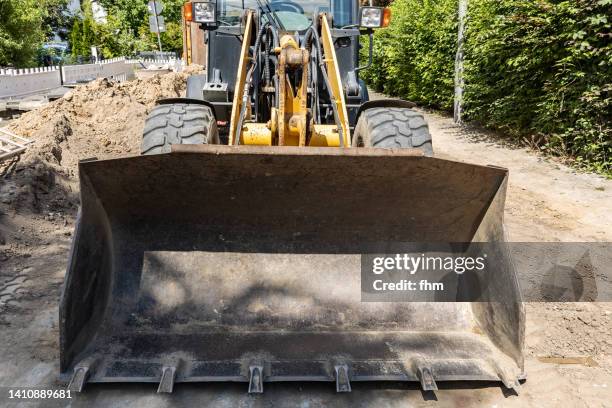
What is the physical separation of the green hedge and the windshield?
3770mm

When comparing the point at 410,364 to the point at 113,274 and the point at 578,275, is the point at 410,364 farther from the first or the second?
the point at 578,275

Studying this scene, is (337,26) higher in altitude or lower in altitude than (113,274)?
higher

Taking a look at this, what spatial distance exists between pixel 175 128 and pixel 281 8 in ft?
6.36

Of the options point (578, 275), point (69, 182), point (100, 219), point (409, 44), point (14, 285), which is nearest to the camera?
point (100, 219)

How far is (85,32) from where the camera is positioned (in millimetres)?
29547

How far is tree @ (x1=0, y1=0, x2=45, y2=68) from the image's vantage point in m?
17.4

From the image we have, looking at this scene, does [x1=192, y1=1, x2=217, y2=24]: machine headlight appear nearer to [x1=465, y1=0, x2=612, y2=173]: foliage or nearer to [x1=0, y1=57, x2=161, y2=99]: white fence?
[x1=465, y1=0, x2=612, y2=173]: foliage

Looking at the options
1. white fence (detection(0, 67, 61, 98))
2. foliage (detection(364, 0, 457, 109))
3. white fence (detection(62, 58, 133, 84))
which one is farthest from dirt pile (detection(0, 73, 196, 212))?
white fence (detection(62, 58, 133, 84))

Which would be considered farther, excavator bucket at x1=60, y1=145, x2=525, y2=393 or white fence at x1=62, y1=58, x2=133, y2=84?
white fence at x1=62, y1=58, x2=133, y2=84

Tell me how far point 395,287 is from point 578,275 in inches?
76.9

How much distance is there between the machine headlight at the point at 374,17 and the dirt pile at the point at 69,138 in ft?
11.3

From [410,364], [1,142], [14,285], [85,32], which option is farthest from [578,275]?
[85,32]

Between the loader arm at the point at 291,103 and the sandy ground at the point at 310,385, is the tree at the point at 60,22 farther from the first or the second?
the loader arm at the point at 291,103

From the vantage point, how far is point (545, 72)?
742 centimetres
